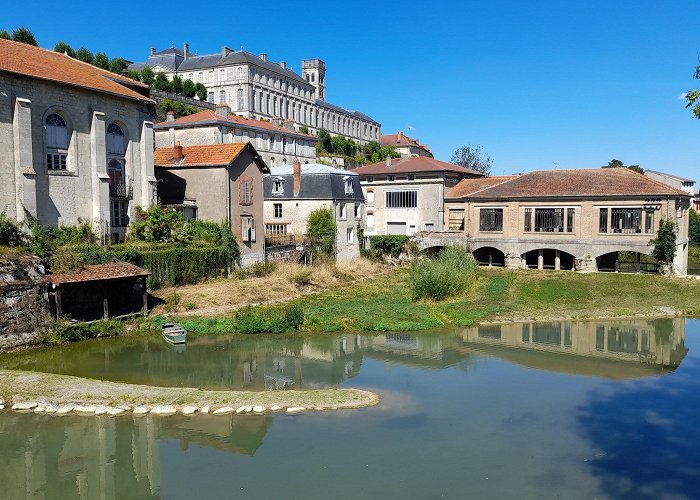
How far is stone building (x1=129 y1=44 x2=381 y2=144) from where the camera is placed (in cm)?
7556

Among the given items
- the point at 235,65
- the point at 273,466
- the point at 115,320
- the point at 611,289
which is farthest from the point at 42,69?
the point at 235,65

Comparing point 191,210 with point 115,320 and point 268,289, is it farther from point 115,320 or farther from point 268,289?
point 115,320

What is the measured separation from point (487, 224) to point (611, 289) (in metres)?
11.3

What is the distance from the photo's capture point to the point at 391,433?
13523 millimetres

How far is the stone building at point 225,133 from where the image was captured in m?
49.2

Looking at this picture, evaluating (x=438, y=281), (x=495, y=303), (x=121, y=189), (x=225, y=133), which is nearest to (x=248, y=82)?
(x=225, y=133)

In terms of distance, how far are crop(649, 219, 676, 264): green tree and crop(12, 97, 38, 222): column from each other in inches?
1313

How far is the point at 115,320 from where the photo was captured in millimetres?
22984

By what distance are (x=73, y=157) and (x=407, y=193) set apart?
2481 cm

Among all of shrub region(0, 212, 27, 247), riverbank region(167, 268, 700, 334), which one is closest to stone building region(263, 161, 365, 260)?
riverbank region(167, 268, 700, 334)

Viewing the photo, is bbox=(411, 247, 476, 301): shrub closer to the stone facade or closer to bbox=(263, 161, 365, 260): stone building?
bbox=(263, 161, 365, 260): stone building

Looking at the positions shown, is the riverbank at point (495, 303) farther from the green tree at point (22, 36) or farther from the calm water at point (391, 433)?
the green tree at point (22, 36)

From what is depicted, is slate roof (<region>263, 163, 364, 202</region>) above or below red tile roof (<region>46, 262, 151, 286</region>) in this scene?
above

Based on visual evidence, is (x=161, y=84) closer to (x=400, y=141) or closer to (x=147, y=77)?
(x=147, y=77)
